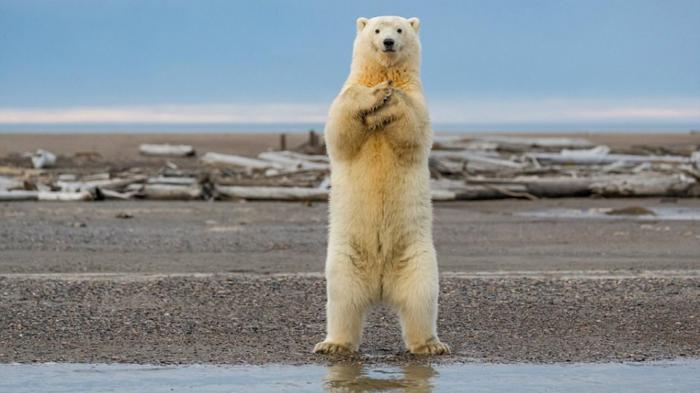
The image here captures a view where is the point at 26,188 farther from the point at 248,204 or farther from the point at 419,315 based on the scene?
the point at 419,315

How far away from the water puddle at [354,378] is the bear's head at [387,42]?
6.16 ft

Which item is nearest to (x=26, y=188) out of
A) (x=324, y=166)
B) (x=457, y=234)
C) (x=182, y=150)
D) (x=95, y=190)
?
(x=95, y=190)

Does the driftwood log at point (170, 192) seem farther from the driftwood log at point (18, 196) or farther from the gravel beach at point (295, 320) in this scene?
the gravel beach at point (295, 320)

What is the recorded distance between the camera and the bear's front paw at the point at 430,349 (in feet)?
26.7

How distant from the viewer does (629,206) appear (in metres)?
20.7

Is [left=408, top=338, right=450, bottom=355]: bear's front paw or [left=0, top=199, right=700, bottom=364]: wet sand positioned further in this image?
[left=0, top=199, right=700, bottom=364]: wet sand

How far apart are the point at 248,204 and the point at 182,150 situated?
15.0 metres

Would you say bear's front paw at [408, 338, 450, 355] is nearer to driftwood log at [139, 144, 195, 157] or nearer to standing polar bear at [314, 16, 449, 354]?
standing polar bear at [314, 16, 449, 354]

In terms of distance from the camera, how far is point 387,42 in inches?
313

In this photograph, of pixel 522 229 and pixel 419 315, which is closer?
pixel 419 315

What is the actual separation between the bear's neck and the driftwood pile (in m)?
12.9

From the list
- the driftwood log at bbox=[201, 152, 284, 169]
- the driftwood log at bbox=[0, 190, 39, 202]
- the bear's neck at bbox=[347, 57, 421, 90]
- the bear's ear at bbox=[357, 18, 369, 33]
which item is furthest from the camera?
the driftwood log at bbox=[201, 152, 284, 169]

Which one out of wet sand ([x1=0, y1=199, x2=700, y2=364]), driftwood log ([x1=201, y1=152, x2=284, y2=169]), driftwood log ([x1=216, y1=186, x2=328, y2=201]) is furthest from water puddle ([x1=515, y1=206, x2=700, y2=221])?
driftwood log ([x1=201, y1=152, x2=284, y2=169])

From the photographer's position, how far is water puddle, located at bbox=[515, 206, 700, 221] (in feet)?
61.2
